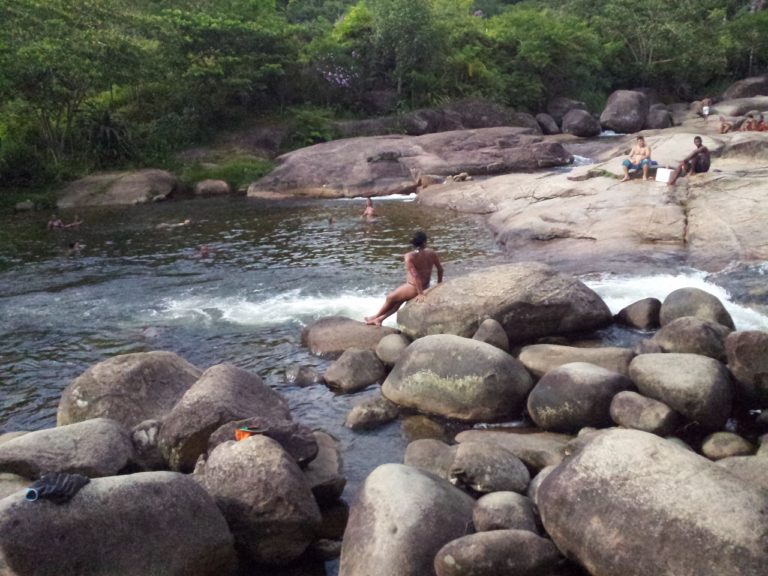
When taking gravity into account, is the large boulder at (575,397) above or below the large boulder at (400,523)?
below

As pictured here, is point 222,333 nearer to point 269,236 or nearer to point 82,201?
point 269,236

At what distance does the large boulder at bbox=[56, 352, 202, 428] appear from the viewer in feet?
27.3

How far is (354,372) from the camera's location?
9.87 m

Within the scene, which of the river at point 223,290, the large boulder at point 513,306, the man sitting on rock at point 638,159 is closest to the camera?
the river at point 223,290

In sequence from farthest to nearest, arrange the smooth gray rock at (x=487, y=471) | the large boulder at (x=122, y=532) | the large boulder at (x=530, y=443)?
the large boulder at (x=530, y=443) → the smooth gray rock at (x=487, y=471) → the large boulder at (x=122, y=532)

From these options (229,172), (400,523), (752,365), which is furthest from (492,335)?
(229,172)

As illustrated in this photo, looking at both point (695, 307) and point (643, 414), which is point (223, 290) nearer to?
point (695, 307)

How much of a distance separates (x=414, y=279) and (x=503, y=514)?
20.3ft

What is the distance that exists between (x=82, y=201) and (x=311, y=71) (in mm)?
14771

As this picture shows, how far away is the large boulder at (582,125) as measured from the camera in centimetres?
3734

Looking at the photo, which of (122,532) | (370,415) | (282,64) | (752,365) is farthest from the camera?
(282,64)

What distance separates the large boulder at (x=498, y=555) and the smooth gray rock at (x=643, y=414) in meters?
2.52

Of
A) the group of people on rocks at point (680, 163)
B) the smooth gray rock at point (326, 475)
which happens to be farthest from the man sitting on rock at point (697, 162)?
the smooth gray rock at point (326, 475)

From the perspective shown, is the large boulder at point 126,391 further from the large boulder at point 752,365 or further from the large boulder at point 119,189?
the large boulder at point 119,189
